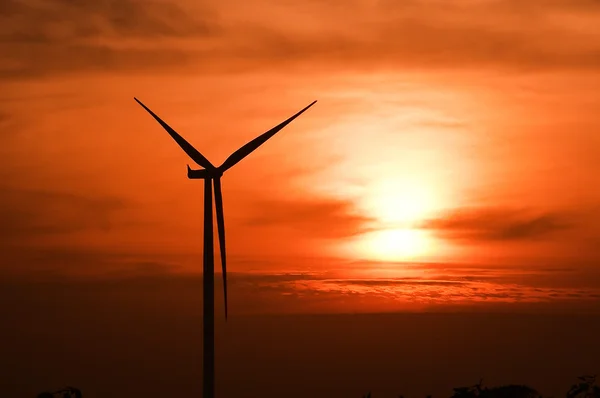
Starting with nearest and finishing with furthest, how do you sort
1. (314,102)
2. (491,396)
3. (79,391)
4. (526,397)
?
(79,391) < (526,397) < (491,396) < (314,102)

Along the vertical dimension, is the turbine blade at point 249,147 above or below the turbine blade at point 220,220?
above

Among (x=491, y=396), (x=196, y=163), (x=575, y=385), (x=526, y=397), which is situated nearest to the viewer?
(x=575, y=385)

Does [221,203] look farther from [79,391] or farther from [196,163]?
[79,391]

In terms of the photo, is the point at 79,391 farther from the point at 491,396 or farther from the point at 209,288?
the point at 209,288

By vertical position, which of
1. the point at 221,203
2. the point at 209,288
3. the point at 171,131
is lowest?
Result: the point at 209,288

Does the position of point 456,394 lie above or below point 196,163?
below

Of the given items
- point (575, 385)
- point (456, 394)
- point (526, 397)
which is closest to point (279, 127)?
point (456, 394)

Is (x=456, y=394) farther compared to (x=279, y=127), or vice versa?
(x=279, y=127)

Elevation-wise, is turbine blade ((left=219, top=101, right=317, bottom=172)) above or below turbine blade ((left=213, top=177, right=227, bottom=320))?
above
